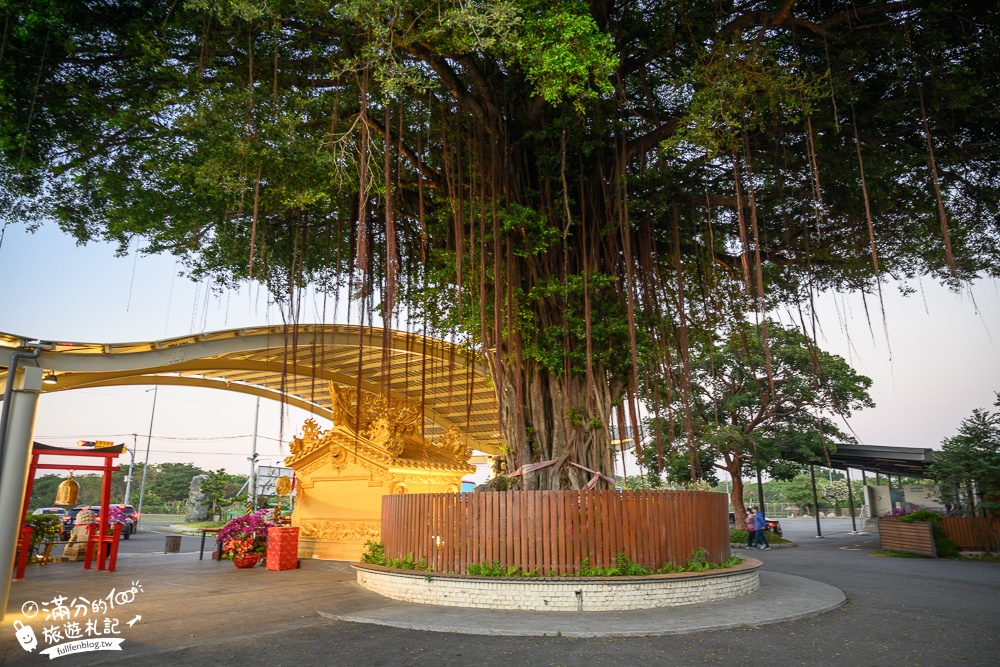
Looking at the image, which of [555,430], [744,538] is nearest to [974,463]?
[744,538]

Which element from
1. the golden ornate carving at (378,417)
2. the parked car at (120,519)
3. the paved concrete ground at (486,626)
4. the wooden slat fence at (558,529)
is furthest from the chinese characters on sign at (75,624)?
the parked car at (120,519)

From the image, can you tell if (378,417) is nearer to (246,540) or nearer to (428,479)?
(428,479)

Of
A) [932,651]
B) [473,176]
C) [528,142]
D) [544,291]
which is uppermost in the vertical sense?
[528,142]

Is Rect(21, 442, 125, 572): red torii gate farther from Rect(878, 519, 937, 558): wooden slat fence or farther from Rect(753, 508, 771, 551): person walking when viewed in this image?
Rect(878, 519, 937, 558): wooden slat fence

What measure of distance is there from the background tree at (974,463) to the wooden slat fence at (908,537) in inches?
62.4

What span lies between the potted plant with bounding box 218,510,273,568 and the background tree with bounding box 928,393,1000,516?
55.2ft

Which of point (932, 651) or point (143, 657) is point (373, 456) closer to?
point (143, 657)

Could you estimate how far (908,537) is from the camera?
17.1 metres

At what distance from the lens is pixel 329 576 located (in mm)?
11406

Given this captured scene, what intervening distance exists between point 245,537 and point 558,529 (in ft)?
26.8

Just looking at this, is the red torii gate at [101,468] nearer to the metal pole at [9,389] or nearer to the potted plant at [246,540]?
the potted plant at [246,540]

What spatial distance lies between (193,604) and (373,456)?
6.25 meters

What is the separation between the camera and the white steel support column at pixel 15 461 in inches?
280

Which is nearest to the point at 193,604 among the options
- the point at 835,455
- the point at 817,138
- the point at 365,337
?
the point at 365,337
